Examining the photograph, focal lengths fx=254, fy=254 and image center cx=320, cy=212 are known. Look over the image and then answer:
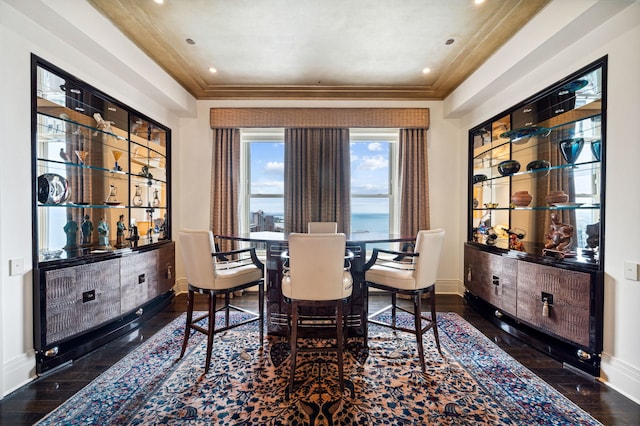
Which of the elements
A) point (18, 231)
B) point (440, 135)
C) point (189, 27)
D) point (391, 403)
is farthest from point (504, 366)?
point (189, 27)

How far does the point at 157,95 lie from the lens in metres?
3.13

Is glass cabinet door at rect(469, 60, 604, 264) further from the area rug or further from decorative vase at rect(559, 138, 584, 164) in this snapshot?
the area rug

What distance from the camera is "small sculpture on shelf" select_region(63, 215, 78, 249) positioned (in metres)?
2.44

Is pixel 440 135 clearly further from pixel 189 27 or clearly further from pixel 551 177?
pixel 189 27

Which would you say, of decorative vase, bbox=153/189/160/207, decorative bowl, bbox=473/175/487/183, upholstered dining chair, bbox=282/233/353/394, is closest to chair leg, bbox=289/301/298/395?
upholstered dining chair, bbox=282/233/353/394

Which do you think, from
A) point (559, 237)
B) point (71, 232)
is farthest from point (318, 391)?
point (71, 232)

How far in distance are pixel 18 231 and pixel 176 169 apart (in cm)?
214

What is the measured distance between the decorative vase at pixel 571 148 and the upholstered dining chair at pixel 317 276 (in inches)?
87.5

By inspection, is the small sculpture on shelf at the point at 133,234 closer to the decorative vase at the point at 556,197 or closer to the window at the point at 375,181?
the window at the point at 375,181

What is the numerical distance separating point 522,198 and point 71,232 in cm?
459

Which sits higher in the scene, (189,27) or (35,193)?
(189,27)

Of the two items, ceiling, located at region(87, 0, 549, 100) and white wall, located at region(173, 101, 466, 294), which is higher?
ceiling, located at region(87, 0, 549, 100)

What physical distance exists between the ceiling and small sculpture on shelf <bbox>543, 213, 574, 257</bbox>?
1.87m

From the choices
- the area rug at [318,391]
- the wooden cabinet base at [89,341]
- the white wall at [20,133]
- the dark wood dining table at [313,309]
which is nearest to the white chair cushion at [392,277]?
the dark wood dining table at [313,309]
